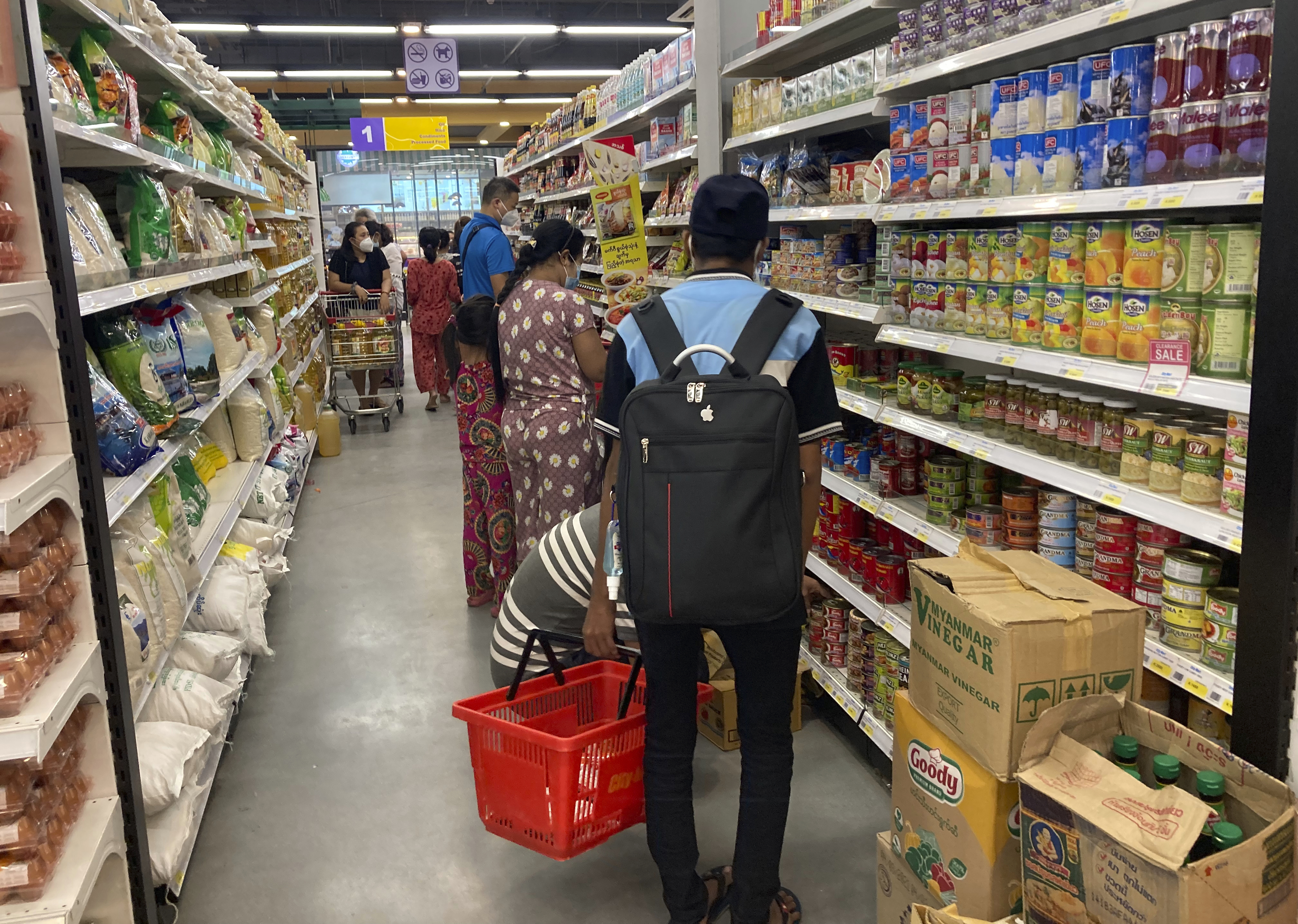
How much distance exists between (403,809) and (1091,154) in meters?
2.65

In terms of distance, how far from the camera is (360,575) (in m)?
5.60

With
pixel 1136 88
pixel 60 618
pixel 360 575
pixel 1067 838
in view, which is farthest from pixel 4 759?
pixel 360 575

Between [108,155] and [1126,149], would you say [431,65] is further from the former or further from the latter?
[1126,149]

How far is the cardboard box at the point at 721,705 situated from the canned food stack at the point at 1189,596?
1498mm

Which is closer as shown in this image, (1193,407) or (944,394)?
(1193,407)

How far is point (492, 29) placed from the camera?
13.4 metres

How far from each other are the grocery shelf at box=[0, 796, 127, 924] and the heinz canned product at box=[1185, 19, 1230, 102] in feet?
8.44

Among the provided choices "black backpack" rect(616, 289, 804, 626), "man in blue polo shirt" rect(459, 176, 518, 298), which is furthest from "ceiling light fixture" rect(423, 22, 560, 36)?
"black backpack" rect(616, 289, 804, 626)

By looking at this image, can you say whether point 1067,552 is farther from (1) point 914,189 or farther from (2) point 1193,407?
(1) point 914,189

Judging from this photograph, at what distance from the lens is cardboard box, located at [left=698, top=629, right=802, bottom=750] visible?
3.47 m

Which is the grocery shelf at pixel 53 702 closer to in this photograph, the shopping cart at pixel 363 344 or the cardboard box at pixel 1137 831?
the cardboard box at pixel 1137 831

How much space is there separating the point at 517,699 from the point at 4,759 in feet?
3.86

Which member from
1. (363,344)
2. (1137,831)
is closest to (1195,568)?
(1137,831)

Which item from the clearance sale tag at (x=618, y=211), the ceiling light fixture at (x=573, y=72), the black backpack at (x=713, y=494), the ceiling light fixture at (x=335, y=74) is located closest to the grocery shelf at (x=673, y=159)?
the clearance sale tag at (x=618, y=211)
